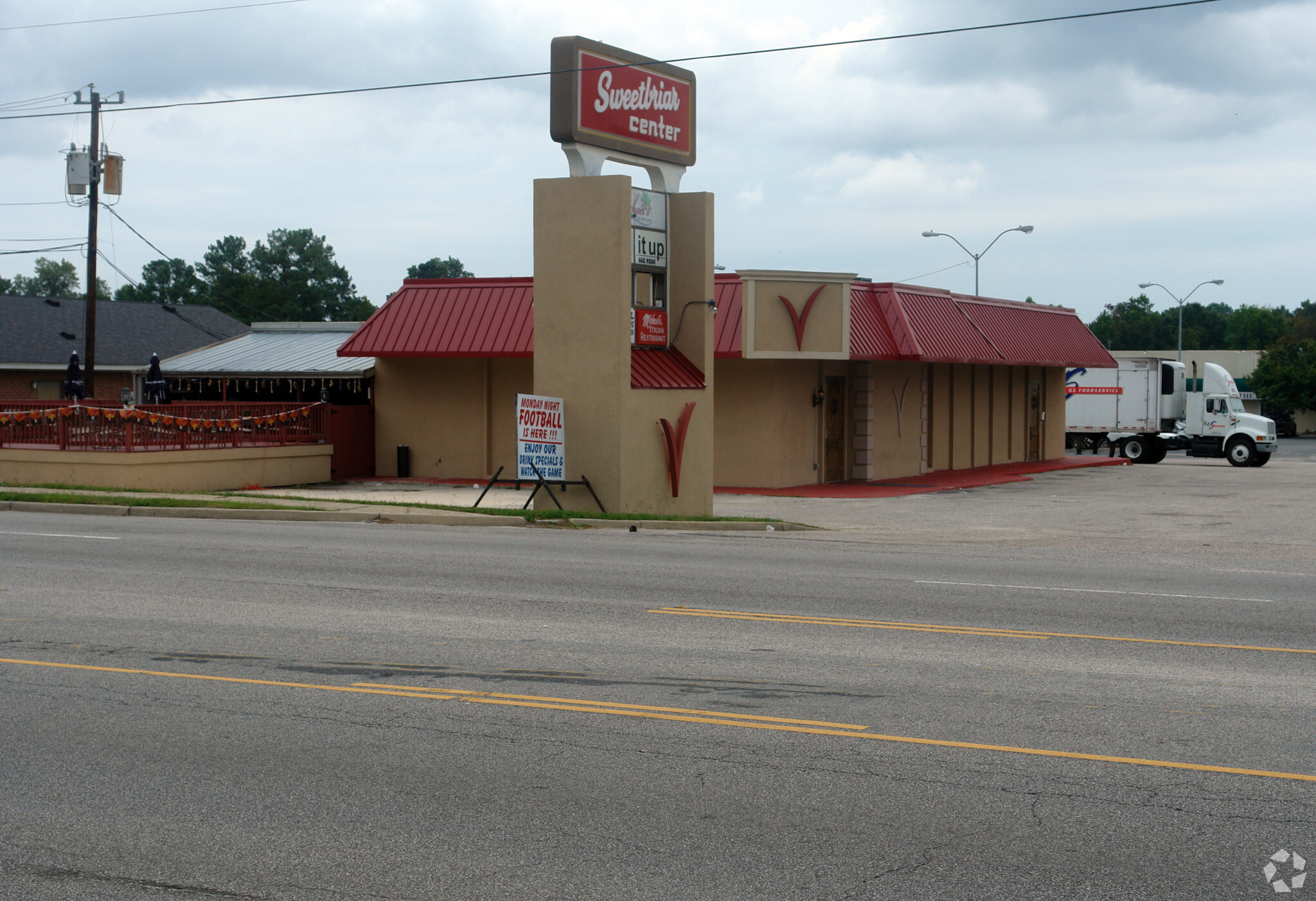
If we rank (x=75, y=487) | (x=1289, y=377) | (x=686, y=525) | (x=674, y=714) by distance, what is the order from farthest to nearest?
(x=1289, y=377), (x=75, y=487), (x=686, y=525), (x=674, y=714)

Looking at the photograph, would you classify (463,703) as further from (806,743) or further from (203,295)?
(203,295)

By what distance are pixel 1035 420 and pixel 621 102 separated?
24229 mm

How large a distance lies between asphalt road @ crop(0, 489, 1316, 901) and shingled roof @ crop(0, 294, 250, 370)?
1399 inches

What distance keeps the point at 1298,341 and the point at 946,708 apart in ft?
300

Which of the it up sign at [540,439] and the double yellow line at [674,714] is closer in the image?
the double yellow line at [674,714]

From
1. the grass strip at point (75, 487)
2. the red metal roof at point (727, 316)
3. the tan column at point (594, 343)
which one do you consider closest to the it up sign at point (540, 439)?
the tan column at point (594, 343)

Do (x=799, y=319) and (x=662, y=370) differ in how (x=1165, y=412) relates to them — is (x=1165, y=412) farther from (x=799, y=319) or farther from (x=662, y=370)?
(x=662, y=370)

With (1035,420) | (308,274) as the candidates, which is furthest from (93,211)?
(308,274)

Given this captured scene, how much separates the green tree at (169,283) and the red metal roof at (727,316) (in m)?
92.1

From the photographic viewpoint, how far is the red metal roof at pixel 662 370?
21.0 meters

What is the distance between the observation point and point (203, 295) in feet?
356

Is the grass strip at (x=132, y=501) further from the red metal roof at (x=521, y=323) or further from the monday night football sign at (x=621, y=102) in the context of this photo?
the red metal roof at (x=521, y=323)

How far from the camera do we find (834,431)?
1202 inches

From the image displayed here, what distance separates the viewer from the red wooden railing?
23.8 meters
